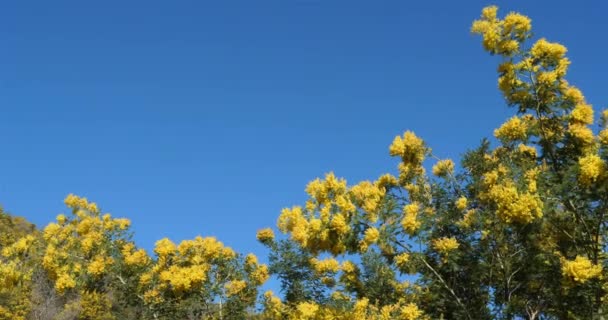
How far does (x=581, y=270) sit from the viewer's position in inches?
298

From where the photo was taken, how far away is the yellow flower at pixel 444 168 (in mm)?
11907

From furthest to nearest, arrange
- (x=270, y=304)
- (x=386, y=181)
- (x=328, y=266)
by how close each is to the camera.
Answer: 1. (x=270, y=304)
2. (x=328, y=266)
3. (x=386, y=181)

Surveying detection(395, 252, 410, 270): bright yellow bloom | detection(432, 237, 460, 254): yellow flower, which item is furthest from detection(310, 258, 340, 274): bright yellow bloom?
detection(432, 237, 460, 254): yellow flower

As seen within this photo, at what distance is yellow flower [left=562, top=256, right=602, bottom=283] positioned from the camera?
7586 millimetres

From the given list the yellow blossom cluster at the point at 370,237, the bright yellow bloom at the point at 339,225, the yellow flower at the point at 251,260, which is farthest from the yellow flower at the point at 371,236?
the yellow flower at the point at 251,260

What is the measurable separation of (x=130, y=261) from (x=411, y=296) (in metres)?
6.41

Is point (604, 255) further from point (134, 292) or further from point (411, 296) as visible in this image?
A: point (134, 292)

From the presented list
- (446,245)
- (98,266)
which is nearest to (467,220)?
(446,245)

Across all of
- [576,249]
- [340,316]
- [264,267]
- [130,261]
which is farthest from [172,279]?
[576,249]

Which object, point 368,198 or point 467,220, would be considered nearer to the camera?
point 368,198

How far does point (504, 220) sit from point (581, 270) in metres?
1.10

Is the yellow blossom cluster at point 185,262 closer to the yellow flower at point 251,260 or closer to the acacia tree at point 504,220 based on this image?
the yellow flower at point 251,260

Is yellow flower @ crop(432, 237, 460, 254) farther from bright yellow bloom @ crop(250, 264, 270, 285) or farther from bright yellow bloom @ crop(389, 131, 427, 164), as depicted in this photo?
bright yellow bloom @ crop(250, 264, 270, 285)

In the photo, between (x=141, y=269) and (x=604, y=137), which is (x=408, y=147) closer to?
(x=604, y=137)
